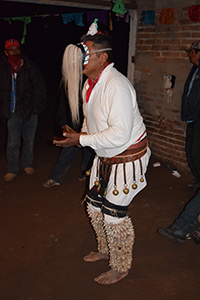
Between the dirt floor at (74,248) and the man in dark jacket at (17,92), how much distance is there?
850mm

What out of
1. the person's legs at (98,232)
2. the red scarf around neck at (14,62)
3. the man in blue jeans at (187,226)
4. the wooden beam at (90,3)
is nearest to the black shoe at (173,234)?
the man in blue jeans at (187,226)

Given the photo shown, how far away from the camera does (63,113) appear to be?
432 centimetres

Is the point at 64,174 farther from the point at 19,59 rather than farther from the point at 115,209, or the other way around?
the point at 115,209

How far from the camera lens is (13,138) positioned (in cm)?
→ 468

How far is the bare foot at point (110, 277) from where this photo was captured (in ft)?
8.88

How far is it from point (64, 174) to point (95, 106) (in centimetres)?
257

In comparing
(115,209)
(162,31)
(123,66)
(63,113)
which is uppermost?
(162,31)

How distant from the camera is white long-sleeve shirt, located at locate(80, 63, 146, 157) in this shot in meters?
2.11

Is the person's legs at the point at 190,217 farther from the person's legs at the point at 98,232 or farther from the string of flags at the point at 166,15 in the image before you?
the string of flags at the point at 166,15

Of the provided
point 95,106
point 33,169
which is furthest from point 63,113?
point 95,106

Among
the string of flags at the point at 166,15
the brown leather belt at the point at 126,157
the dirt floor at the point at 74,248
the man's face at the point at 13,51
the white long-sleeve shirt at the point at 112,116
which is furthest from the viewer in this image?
the string of flags at the point at 166,15

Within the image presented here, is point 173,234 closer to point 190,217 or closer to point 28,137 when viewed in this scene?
point 190,217

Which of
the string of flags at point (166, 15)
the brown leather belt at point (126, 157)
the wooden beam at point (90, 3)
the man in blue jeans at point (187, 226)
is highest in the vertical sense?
the wooden beam at point (90, 3)

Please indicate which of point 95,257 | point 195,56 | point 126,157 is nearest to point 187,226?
point 95,257
